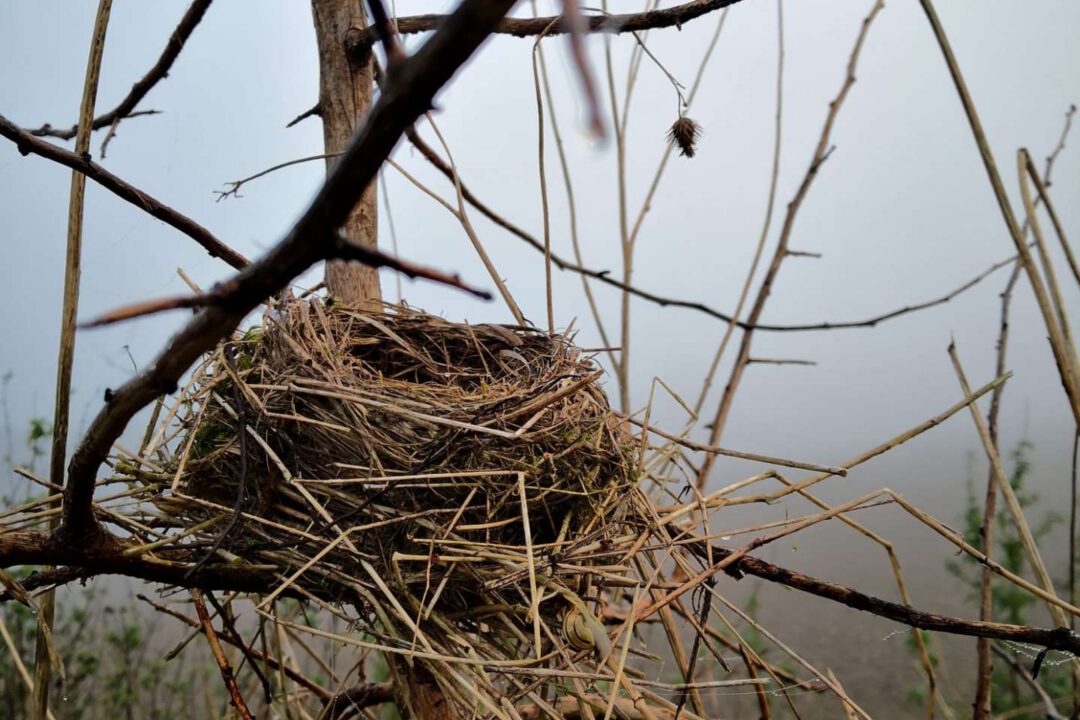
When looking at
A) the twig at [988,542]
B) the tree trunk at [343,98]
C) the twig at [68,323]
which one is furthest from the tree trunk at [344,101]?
the twig at [988,542]

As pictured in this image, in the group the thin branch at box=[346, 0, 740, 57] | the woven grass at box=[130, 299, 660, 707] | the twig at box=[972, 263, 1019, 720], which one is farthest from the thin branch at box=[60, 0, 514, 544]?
the twig at box=[972, 263, 1019, 720]

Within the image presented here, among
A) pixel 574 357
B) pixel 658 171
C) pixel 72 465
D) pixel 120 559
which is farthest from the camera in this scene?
pixel 658 171

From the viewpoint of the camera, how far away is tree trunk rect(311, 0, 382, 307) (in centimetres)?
93

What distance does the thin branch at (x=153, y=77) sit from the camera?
1008 mm

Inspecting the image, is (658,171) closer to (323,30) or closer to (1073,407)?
(323,30)

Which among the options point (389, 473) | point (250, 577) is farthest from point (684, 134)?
point (250, 577)

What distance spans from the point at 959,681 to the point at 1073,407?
146cm

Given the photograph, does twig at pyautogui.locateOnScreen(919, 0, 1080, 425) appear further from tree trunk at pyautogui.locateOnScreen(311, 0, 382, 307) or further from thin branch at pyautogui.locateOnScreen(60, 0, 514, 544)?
A: tree trunk at pyautogui.locateOnScreen(311, 0, 382, 307)

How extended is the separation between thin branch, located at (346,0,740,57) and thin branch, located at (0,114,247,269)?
27 centimetres

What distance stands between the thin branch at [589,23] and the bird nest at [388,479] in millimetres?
321

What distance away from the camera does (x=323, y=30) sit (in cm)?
95

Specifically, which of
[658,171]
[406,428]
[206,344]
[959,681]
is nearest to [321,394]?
[406,428]

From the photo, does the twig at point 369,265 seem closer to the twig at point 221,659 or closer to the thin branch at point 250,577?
the thin branch at point 250,577

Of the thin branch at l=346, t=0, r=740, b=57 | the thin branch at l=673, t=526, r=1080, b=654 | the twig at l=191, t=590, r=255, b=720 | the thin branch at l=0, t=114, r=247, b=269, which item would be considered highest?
the thin branch at l=346, t=0, r=740, b=57
